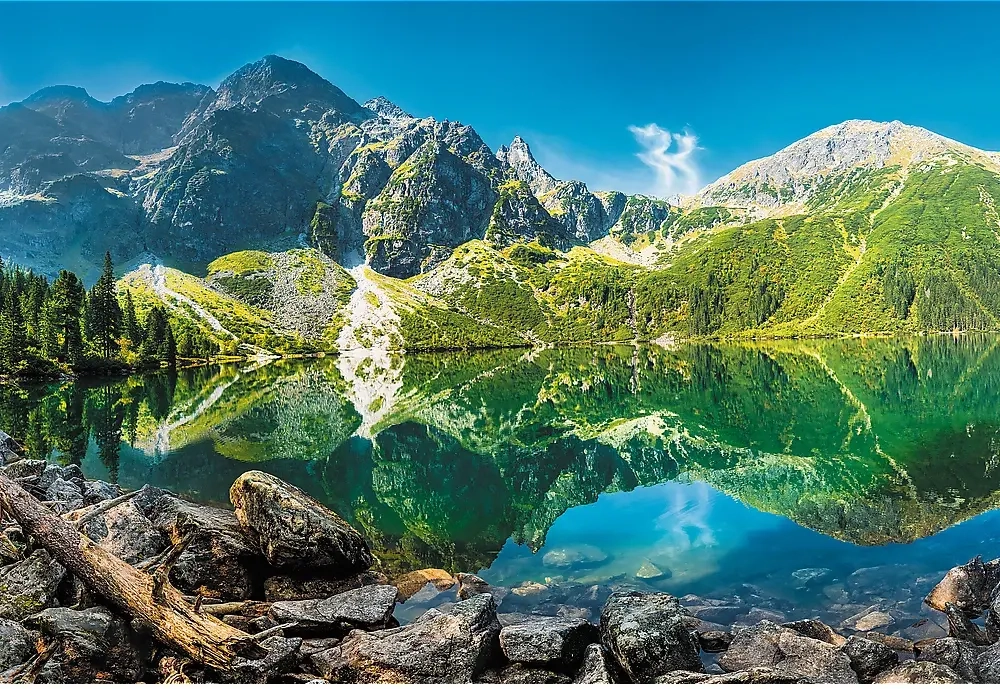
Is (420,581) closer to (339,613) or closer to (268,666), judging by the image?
(339,613)

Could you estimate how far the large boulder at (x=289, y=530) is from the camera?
581 inches

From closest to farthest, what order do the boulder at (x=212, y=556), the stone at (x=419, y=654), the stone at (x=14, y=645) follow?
1. the stone at (x=14, y=645)
2. the stone at (x=419, y=654)
3. the boulder at (x=212, y=556)

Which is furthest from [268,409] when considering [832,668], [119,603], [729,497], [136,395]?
[832,668]

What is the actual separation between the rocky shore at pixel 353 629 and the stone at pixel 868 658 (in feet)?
0.07

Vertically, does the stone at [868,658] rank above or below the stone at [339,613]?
below

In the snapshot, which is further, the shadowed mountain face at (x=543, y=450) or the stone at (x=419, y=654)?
the shadowed mountain face at (x=543, y=450)

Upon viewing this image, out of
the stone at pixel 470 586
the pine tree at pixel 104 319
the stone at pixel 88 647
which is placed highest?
the pine tree at pixel 104 319

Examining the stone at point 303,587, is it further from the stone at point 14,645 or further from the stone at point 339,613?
the stone at point 14,645

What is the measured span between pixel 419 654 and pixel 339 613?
3.04 m

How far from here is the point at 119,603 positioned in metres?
10.6

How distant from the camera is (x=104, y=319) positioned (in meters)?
115

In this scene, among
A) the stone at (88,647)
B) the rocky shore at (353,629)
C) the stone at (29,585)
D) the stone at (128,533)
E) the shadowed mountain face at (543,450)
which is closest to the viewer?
the stone at (88,647)

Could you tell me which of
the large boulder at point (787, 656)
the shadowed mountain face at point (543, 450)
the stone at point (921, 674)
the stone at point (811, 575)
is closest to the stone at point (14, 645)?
the shadowed mountain face at point (543, 450)

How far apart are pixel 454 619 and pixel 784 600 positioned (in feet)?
33.7
